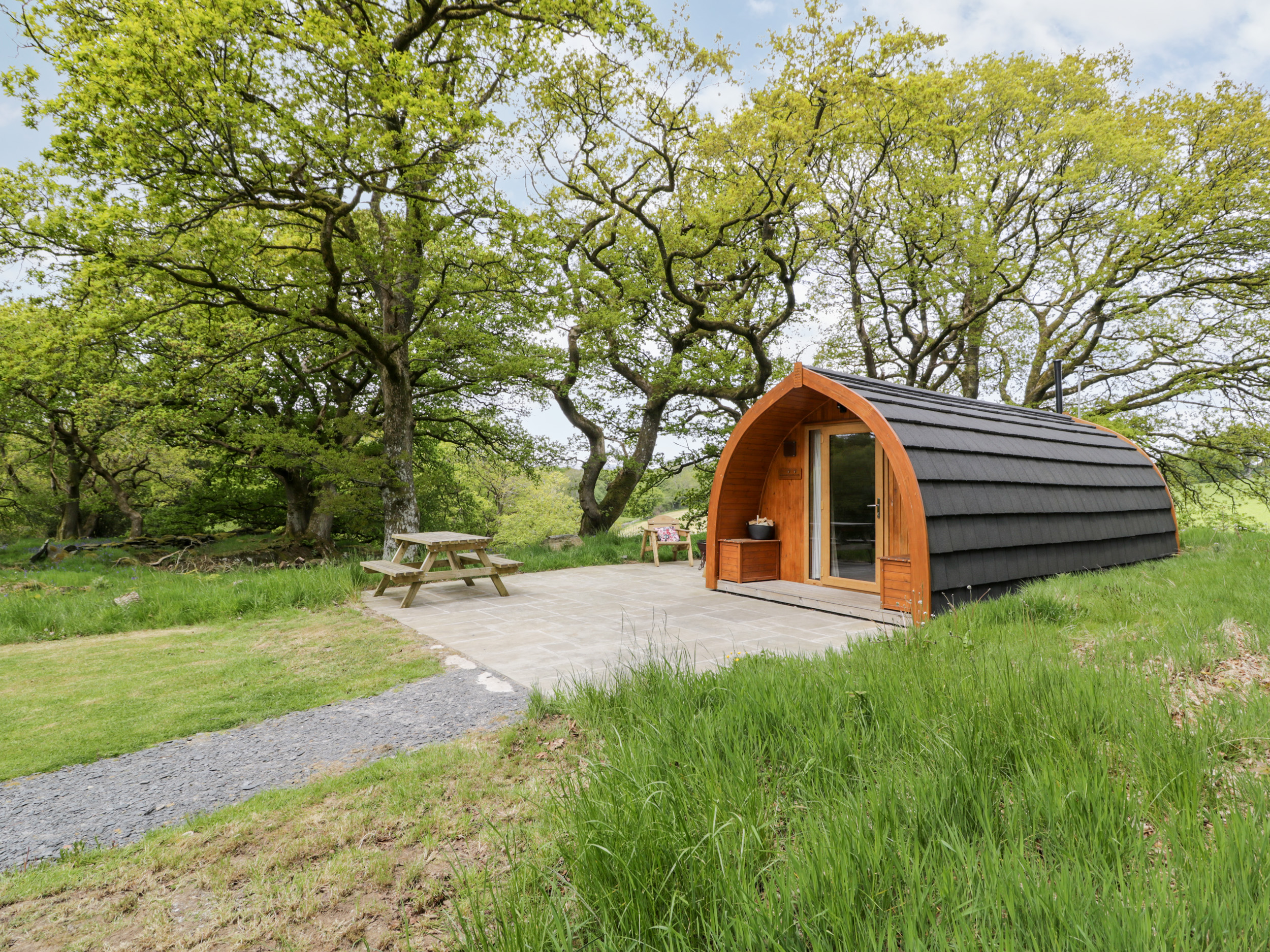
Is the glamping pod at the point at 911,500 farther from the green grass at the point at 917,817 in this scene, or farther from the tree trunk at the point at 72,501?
the tree trunk at the point at 72,501

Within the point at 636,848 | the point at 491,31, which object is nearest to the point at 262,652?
the point at 636,848

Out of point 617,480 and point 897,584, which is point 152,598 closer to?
point 897,584

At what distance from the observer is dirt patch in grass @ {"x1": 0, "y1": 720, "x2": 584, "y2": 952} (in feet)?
6.22

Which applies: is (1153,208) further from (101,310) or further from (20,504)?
(20,504)

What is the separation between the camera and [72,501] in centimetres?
1581

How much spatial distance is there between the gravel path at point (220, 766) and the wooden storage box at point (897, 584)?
3.81 m

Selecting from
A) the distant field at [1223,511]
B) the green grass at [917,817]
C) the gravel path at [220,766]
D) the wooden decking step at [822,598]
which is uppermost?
the distant field at [1223,511]

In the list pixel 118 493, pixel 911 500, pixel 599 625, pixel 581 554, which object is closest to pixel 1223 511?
pixel 911 500

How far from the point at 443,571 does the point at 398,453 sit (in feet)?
14.1

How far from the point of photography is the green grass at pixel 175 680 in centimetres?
363

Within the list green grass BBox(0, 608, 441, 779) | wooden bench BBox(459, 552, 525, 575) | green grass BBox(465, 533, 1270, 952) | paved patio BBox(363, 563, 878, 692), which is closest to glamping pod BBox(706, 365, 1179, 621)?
paved patio BBox(363, 563, 878, 692)

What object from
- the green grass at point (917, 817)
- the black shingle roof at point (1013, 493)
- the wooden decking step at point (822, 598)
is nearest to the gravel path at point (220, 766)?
the green grass at point (917, 817)

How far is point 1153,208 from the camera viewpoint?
13.6 metres

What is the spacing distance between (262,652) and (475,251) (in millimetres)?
7640
